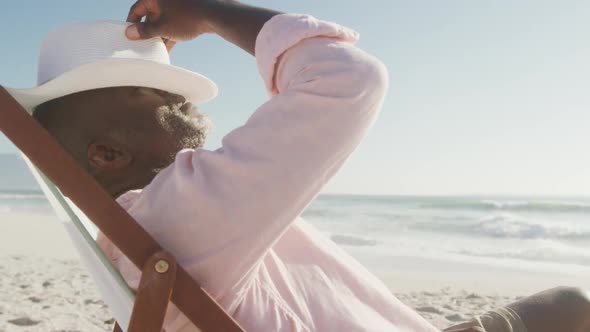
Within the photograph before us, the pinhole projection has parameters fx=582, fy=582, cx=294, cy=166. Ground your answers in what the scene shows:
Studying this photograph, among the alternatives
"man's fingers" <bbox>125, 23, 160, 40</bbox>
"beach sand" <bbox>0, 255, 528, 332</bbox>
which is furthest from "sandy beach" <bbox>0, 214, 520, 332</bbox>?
"man's fingers" <bbox>125, 23, 160, 40</bbox>

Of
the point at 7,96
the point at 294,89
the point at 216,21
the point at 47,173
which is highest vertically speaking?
the point at 216,21

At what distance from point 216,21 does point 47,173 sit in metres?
0.53

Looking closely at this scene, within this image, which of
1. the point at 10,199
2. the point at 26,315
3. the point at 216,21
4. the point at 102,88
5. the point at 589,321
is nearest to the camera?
the point at 216,21

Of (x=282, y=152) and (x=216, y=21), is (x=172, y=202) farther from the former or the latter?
(x=216, y=21)

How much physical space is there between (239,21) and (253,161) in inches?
16.7

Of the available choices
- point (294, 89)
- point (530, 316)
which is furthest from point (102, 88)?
point (530, 316)

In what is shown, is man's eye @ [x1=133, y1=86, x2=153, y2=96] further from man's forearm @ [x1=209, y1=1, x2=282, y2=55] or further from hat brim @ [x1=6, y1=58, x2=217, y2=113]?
man's forearm @ [x1=209, y1=1, x2=282, y2=55]

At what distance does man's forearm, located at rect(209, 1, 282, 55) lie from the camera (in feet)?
4.35

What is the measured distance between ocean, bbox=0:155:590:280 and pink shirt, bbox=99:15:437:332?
5292mm

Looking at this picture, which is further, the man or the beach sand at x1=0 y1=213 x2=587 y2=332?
the beach sand at x1=0 y1=213 x2=587 y2=332

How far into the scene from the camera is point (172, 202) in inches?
45.6

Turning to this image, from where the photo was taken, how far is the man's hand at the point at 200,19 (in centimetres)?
134

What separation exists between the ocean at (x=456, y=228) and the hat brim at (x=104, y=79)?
4.72 m

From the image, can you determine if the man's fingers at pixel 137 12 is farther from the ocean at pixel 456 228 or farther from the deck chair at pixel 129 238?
the ocean at pixel 456 228
